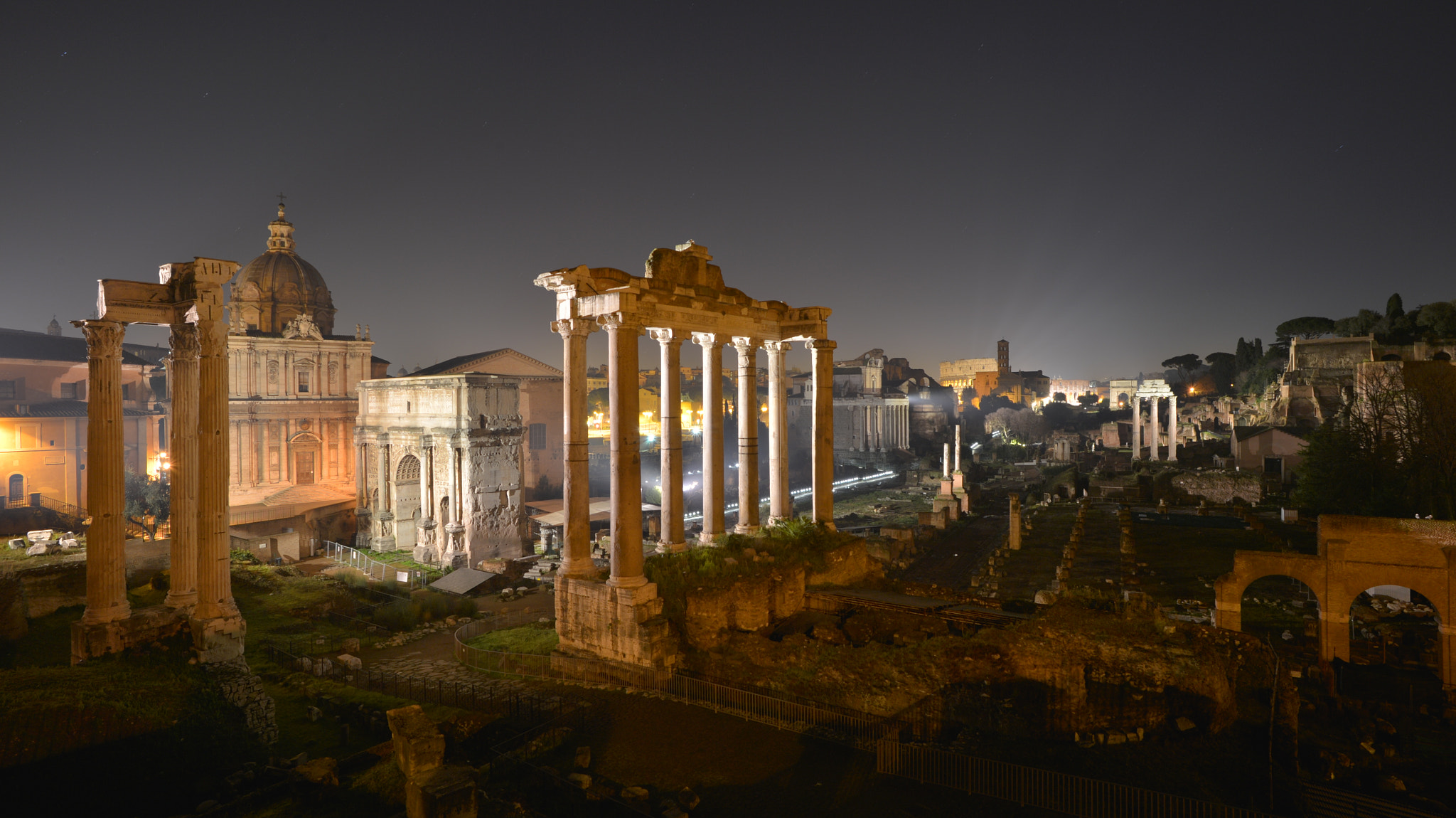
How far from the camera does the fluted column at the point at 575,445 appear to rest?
14289mm

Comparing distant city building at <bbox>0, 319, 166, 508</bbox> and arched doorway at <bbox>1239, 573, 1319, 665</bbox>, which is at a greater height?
distant city building at <bbox>0, 319, 166, 508</bbox>

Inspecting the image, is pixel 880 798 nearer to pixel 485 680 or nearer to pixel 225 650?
pixel 485 680

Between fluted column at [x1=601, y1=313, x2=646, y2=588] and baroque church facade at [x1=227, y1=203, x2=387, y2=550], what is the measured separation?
95.9 feet

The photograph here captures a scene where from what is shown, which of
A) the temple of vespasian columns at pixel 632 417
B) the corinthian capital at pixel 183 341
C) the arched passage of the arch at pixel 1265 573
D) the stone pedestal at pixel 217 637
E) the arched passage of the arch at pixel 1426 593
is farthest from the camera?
the arched passage of the arch at pixel 1265 573

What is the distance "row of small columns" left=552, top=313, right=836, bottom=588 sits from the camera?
14.0 metres

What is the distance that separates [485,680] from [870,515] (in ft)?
118

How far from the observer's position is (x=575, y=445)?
568 inches

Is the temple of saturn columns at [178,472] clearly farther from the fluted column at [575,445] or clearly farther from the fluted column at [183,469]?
the fluted column at [575,445]

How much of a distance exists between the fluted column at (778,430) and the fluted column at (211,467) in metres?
11.2

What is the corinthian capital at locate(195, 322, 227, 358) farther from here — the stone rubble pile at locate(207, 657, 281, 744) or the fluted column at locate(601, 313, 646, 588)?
the fluted column at locate(601, 313, 646, 588)

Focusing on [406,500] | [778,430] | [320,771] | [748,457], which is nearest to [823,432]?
[778,430]

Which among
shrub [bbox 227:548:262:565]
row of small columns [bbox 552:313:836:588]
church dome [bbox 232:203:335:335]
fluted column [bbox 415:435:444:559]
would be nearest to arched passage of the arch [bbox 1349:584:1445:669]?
row of small columns [bbox 552:313:836:588]

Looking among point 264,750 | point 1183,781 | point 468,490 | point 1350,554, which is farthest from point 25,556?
point 1350,554

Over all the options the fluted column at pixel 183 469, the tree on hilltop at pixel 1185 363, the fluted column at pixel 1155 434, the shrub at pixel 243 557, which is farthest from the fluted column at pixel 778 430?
the tree on hilltop at pixel 1185 363
